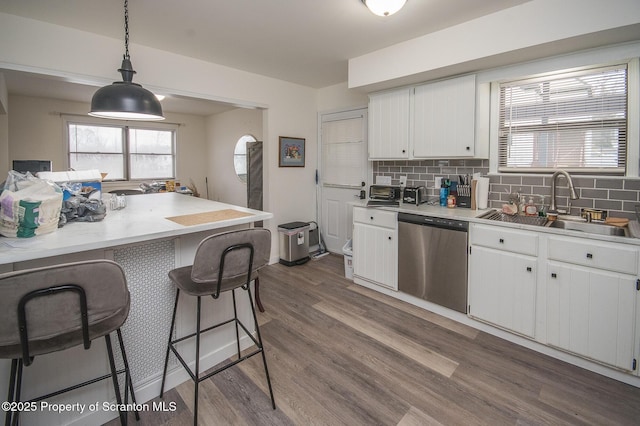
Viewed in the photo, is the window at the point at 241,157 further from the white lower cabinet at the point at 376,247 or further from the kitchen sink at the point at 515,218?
the kitchen sink at the point at 515,218

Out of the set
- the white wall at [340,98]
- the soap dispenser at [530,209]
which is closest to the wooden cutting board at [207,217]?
the soap dispenser at [530,209]

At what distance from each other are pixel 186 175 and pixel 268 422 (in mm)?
6501

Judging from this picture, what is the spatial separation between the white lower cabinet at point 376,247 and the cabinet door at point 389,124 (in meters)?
0.70

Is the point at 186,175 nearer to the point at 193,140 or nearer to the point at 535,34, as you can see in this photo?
the point at 193,140

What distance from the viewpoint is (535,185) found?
2707 mm

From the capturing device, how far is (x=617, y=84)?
7.57 feet

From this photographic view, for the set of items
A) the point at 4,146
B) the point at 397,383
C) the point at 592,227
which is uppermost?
the point at 4,146

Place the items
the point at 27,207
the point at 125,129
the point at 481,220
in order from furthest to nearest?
the point at 125,129
the point at 481,220
the point at 27,207

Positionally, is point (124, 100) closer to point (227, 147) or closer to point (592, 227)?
point (592, 227)

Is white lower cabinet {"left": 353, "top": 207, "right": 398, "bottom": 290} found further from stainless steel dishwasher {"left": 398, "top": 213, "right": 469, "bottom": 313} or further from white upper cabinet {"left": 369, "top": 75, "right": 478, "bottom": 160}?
white upper cabinet {"left": 369, "top": 75, "right": 478, "bottom": 160}

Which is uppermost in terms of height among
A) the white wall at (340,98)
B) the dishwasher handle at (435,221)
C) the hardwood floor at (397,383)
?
the white wall at (340,98)

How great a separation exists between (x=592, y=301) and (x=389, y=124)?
7.54 ft

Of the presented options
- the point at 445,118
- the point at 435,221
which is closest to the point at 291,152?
the point at 445,118

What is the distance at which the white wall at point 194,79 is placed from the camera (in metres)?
2.38
